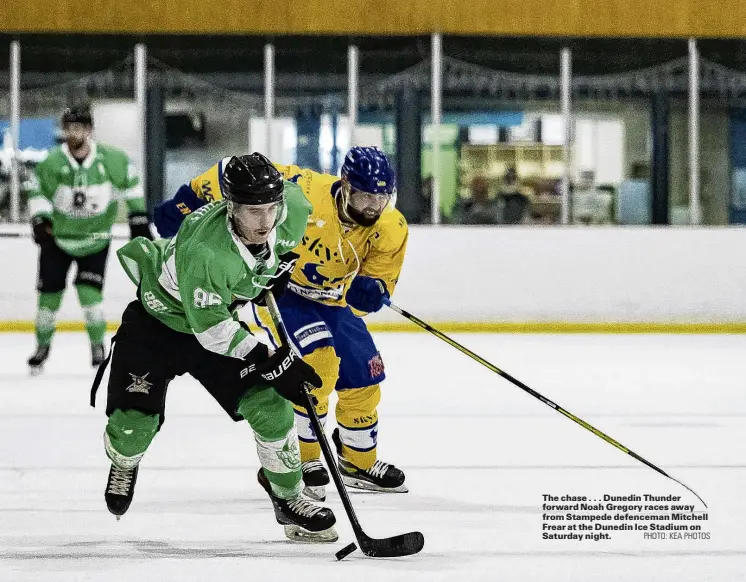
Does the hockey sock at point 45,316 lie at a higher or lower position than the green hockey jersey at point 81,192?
lower

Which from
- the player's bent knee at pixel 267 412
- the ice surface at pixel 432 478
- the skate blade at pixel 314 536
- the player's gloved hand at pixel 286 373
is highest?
the player's gloved hand at pixel 286 373

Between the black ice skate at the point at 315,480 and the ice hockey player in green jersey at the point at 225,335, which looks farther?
the black ice skate at the point at 315,480

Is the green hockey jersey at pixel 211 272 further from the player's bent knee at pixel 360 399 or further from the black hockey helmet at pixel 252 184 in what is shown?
the player's bent knee at pixel 360 399

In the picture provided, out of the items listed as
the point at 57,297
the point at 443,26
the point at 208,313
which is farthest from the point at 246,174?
the point at 443,26

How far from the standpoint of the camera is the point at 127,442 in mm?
3029

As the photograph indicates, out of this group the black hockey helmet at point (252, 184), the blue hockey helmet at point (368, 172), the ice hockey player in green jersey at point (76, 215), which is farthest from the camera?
the ice hockey player in green jersey at point (76, 215)

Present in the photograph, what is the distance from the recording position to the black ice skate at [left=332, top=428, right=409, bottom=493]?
3594 mm

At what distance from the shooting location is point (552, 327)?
27.2ft

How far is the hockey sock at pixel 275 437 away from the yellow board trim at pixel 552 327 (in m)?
5.25

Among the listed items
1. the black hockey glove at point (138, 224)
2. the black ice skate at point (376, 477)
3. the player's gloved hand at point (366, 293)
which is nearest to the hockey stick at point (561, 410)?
the player's gloved hand at point (366, 293)

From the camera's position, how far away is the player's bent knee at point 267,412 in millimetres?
2863

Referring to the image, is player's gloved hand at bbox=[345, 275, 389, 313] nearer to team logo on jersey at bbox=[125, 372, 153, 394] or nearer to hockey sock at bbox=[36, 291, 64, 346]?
team logo on jersey at bbox=[125, 372, 153, 394]

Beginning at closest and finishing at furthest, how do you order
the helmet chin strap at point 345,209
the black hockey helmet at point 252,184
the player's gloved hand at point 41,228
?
the black hockey helmet at point 252,184 < the helmet chin strap at point 345,209 < the player's gloved hand at point 41,228

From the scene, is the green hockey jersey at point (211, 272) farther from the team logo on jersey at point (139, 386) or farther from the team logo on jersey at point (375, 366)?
the team logo on jersey at point (375, 366)
